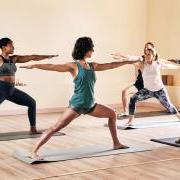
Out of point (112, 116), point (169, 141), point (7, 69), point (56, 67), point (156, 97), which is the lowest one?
point (169, 141)

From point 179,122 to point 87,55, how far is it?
131 inches

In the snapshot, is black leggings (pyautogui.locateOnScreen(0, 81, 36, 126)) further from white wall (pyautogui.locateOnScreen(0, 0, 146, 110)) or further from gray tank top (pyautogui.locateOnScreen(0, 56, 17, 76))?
white wall (pyautogui.locateOnScreen(0, 0, 146, 110))

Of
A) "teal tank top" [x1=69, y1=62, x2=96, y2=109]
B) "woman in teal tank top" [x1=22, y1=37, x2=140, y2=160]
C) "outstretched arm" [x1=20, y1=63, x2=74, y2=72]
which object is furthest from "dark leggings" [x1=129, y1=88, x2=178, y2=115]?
"outstretched arm" [x1=20, y1=63, x2=74, y2=72]

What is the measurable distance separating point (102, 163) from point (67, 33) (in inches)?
194

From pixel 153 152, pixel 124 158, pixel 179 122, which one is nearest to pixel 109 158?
pixel 124 158

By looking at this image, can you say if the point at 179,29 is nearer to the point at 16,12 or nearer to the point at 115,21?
the point at 115,21

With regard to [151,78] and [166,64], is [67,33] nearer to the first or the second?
[166,64]

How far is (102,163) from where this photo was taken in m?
4.43

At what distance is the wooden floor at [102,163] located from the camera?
3945mm

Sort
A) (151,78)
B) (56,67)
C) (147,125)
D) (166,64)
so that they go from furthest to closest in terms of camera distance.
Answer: (166,64)
(147,125)
(151,78)
(56,67)

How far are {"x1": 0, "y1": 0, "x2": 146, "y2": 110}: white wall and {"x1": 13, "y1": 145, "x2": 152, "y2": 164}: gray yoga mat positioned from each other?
3.55 m

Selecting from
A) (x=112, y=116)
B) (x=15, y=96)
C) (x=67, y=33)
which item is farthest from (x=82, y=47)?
(x=67, y=33)

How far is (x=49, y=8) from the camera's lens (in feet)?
28.6

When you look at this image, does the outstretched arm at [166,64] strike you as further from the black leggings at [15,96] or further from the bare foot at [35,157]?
the bare foot at [35,157]
